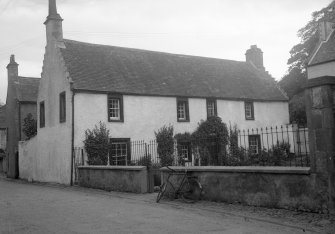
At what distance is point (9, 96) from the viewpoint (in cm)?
3550

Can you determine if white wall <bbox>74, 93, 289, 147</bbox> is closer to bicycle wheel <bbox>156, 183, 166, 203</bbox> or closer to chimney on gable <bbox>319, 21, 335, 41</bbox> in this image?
chimney on gable <bbox>319, 21, 335, 41</bbox>

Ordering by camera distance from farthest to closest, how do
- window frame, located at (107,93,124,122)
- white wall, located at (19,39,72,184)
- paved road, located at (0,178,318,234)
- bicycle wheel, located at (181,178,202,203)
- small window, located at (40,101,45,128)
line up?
small window, located at (40,101,45,128) → window frame, located at (107,93,124,122) → white wall, located at (19,39,72,184) → bicycle wheel, located at (181,178,202,203) → paved road, located at (0,178,318,234)

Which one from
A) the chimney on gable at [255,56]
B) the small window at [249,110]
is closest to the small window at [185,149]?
the small window at [249,110]

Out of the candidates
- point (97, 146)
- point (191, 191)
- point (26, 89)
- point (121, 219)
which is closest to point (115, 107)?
point (97, 146)

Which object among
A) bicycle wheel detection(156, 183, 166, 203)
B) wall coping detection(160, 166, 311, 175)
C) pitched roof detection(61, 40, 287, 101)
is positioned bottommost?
bicycle wheel detection(156, 183, 166, 203)

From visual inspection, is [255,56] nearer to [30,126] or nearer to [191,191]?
[30,126]

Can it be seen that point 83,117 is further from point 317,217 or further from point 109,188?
point 317,217

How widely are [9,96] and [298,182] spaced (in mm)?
31302

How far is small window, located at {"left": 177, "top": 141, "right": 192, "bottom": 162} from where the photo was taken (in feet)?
84.4

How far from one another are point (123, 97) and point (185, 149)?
541 centimetres

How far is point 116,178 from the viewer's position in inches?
663

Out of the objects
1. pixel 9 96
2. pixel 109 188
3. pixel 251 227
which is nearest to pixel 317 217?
pixel 251 227

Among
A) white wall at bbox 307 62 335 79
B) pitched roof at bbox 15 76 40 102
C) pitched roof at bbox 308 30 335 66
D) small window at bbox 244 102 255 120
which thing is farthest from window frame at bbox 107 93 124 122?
pitched roof at bbox 308 30 335 66

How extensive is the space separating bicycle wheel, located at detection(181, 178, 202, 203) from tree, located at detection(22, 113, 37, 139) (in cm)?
2196
